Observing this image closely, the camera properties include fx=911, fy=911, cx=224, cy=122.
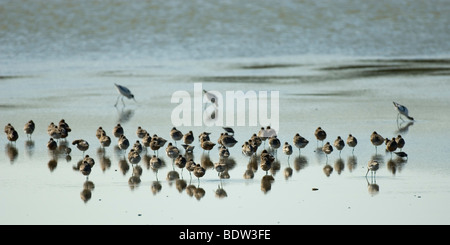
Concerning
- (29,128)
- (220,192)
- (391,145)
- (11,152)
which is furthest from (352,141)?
(29,128)

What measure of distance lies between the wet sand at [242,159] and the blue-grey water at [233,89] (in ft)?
0.12

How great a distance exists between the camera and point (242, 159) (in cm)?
1536

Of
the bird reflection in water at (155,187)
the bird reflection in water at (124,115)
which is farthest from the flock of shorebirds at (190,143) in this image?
the bird reflection in water at (124,115)

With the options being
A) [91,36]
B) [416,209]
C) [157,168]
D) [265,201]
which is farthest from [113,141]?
[91,36]

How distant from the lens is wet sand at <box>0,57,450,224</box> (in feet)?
39.1

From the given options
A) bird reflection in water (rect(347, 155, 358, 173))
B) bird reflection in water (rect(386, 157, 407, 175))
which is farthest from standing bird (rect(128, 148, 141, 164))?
bird reflection in water (rect(386, 157, 407, 175))

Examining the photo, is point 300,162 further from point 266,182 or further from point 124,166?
point 124,166

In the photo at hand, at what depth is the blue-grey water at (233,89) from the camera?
40.3ft

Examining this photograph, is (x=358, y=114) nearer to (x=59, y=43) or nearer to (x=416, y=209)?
(x=416, y=209)

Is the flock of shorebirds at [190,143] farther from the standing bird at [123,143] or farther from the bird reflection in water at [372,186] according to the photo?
the bird reflection in water at [372,186]

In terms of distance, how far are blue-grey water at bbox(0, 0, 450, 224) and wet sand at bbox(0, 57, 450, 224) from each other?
0.04m

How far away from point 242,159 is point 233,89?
27.7 ft

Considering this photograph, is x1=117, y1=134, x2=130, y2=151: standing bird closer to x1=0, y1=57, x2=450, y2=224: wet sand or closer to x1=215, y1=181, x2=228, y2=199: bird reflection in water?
x1=0, y1=57, x2=450, y2=224: wet sand

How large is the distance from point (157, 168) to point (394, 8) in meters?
31.0
